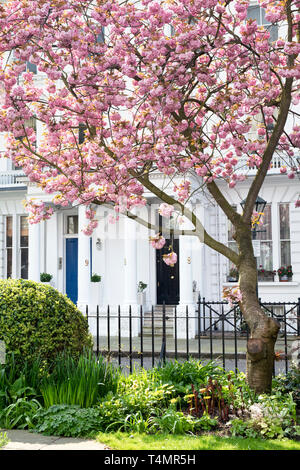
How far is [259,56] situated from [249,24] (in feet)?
1.38

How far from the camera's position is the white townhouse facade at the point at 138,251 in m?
18.0

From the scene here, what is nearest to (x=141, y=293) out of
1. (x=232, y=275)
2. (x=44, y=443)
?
(x=232, y=275)

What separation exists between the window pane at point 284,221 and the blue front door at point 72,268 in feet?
26.2

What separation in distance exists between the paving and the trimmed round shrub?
3.96 ft

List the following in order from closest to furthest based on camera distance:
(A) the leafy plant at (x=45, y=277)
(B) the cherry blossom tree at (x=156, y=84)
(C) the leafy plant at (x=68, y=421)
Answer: (C) the leafy plant at (x=68, y=421), (B) the cherry blossom tree at (x=156, y=84), (A) the leafy plant at (x=45, y=277)

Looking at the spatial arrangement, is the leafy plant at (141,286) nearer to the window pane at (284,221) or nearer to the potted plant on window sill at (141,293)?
the potted plant on window sill at (141,293)

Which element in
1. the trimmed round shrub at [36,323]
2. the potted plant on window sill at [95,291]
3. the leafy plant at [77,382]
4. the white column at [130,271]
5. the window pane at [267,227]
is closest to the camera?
the leafy plant at [77,382]

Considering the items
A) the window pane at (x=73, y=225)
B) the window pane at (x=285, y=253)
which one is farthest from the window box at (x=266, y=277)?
the window pane at (x=73, y=225)

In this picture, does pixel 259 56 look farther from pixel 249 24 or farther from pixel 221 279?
pixel 221 279

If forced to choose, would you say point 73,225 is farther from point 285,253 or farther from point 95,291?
point 285,253

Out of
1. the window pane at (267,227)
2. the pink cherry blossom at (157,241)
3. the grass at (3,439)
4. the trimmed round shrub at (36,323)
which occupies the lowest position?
the grass at (3,439)

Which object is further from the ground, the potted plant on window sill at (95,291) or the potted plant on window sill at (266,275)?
the potted plant on window sill at (266,275)

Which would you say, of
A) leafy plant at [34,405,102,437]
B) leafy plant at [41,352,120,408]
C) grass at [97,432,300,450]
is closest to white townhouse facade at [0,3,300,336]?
leafy plant at [41,352,120,408]
